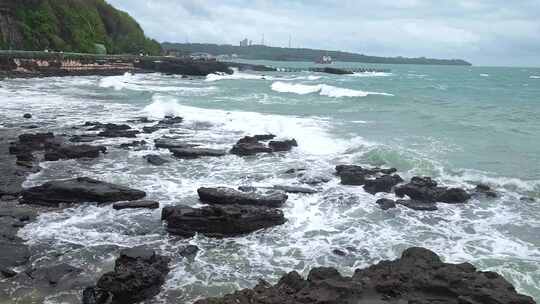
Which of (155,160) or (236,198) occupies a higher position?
(236,198)

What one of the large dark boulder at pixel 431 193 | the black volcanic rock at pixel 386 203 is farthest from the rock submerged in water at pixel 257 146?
the black volcanic rock at pixel 386 203

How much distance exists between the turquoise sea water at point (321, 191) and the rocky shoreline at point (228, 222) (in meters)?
0.38

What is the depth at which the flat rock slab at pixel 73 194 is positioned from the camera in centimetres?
1317

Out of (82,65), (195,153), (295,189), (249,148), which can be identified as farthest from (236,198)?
(82,65)

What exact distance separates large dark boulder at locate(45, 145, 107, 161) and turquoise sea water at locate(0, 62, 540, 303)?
0.56 m

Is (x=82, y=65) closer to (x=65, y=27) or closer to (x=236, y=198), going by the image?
(x=65, y=27)

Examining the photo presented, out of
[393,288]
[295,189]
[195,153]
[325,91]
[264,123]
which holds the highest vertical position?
[393,288]

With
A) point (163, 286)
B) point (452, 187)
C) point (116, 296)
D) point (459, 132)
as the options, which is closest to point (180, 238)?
point (163, 286)

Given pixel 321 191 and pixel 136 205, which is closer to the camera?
pixel 136 205

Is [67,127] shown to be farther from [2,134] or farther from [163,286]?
[163,286]

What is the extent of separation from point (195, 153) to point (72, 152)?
4.29m

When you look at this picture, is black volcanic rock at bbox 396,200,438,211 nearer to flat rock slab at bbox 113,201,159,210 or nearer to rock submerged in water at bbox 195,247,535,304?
rock submerged in water at bbox 195,247,535,304

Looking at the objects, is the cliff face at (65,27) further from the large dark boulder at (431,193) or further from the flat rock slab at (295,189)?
the large dark boulder at (431,193)

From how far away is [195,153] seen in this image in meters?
19.1
